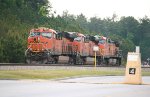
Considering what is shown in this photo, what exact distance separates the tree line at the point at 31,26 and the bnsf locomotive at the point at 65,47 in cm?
465

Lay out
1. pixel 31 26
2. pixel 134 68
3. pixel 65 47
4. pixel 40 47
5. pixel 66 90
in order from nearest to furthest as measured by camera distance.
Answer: pixel 66 90
pixel 134 68
pixel 40 47
pixel 65 47
pixel 31 26

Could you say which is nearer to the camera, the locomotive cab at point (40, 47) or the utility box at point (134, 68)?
the utility box at point (134, 68)

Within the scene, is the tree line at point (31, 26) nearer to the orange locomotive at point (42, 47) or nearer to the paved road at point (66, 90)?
the orange locomotive at point (42, 47)

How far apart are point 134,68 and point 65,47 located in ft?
94.0

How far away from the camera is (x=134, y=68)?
2405 cm

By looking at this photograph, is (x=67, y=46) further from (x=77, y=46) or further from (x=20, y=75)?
(x=20, y=75)

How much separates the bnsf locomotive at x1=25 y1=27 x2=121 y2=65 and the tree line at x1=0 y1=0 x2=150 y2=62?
4654 millimetres

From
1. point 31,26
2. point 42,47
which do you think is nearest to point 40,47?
point 42,47

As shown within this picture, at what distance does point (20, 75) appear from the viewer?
93.0ft

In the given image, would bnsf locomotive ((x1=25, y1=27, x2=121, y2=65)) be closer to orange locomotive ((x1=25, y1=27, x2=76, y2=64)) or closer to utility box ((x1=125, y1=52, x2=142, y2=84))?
orange locomotive ((x1=25, y1=27, x2=76, y2=64))

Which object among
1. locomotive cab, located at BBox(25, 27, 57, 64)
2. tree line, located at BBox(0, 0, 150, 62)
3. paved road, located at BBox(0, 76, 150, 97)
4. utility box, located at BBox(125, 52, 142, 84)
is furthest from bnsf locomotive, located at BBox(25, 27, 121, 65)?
paved road, located at BBox(0, 76, 150, 97)

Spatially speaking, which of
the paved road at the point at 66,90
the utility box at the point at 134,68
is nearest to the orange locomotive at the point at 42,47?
the utility box at the point at 134,68

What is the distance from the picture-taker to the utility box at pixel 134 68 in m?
24.0

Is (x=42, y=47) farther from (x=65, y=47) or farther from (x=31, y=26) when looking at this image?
(x=31, y=26)
